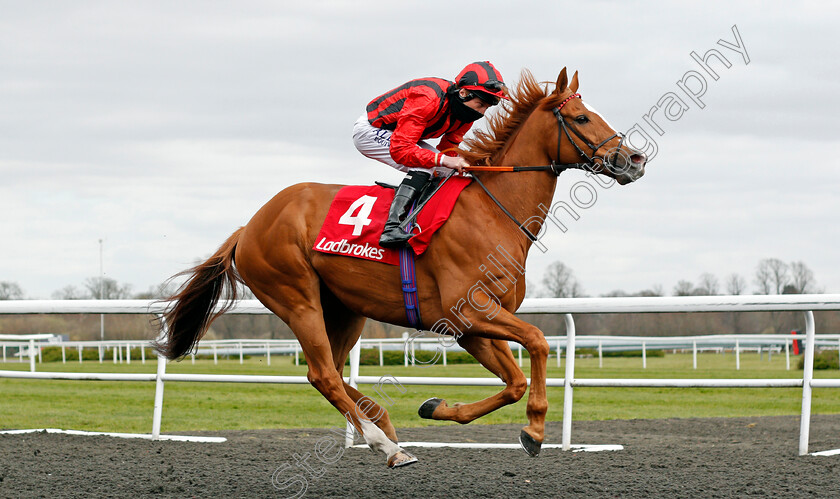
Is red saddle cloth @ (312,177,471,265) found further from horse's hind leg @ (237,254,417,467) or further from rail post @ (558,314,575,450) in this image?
rail post @ (558,314,575,450)

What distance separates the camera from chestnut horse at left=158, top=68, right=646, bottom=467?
3.97 m

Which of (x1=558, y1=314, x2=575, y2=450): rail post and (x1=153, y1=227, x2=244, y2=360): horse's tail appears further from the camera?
(x1=558, y1=314, x2=575, y2=450): rail post

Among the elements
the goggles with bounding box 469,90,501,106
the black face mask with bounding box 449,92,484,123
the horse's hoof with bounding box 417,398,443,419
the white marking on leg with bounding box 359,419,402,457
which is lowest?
the white marking on leg with bounding box 359,419,402,457

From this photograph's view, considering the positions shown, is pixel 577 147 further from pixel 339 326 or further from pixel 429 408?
pixel 339 326

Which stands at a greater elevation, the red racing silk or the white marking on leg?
the red racing silk

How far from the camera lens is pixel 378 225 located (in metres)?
4.29

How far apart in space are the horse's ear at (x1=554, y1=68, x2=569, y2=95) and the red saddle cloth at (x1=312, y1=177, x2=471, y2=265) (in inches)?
24.4

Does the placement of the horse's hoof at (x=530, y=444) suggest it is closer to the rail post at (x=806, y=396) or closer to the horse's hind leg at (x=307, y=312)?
the horse's hind leg at (x=307, y=312)

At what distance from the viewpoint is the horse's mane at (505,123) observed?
4316 mm

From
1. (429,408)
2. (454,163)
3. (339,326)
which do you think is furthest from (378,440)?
(454,163)

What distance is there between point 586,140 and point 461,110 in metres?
0.70

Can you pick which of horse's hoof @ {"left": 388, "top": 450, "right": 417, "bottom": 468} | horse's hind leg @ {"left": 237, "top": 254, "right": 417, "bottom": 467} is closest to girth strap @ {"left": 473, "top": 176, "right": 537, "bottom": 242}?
horse's hind leg @ {"left": 237, "top": 254, "right": 417, "bottom": 467}

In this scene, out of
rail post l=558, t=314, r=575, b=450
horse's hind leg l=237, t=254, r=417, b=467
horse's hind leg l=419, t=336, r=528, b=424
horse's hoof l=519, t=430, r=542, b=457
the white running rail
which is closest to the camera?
horse's hoof l=519, t=430, r=542, b=457

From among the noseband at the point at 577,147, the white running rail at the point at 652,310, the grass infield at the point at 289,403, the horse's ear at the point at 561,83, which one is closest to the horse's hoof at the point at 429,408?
the white running rail at the point at 652,310
